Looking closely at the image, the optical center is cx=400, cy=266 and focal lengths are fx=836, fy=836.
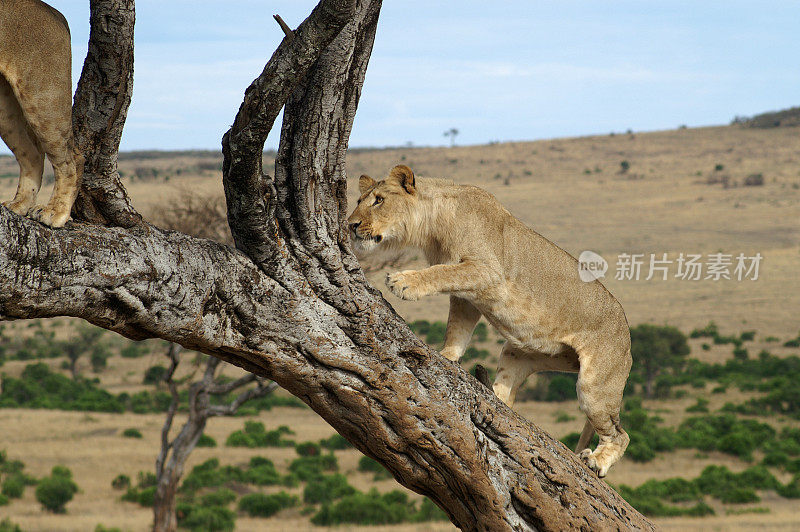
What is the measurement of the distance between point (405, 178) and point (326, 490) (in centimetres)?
2477

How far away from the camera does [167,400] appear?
41.1 metres

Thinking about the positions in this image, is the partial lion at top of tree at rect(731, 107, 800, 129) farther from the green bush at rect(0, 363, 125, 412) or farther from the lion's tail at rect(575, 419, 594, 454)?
the lion's tail at rect(575, 419, 594, 454)

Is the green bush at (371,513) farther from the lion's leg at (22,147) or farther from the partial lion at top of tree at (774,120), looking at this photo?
the partial lion at top of tree at (774,120)

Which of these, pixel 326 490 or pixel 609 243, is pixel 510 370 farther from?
pixel 609 243

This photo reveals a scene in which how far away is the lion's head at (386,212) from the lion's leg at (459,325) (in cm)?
61

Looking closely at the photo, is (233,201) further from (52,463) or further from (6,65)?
(52,463)

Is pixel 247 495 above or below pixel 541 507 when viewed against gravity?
below

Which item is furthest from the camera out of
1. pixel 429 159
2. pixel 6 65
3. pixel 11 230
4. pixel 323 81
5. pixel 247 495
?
pixel 429 159

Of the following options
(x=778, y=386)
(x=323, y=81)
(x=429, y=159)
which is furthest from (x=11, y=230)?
(x=429, y=159)

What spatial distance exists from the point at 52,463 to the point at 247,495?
7765 mm

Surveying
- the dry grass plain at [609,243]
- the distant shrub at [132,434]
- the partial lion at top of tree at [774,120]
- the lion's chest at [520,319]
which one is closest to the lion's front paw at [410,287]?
the lion's chest at [520,319]

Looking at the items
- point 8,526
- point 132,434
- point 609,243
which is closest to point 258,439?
point 132,434

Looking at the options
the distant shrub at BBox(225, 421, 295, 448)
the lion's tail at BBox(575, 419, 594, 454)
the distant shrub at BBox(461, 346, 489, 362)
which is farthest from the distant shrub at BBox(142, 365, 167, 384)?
the lion's tail at BBox(575, 419, 594, 454)

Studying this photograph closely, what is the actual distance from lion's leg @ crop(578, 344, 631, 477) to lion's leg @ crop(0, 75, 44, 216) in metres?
3.71
